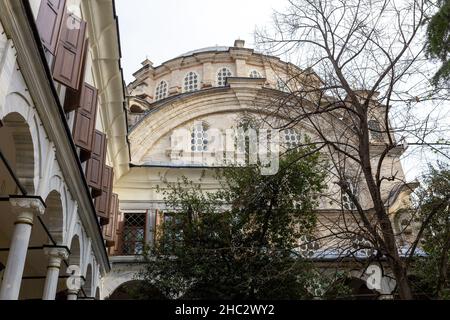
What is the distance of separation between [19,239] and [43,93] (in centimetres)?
225

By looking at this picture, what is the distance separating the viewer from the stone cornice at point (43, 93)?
5866mm

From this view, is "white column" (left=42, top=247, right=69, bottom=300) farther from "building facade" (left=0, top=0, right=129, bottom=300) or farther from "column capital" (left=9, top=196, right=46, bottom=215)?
"column capital" (left=9, top=196, right=46, bottom=215)

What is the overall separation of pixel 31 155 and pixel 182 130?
13879 millimetres

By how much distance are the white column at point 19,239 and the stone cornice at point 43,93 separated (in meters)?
1.29

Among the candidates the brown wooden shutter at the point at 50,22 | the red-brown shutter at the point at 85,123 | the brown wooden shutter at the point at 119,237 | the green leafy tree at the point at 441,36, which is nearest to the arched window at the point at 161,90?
the brown wooden shutter at the point at 119,237

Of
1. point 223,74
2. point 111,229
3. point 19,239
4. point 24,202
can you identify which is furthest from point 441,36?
point 223,74

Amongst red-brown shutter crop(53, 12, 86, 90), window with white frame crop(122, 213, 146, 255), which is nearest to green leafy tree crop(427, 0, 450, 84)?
red-brown shutter crop(53, 12, 86, 90)

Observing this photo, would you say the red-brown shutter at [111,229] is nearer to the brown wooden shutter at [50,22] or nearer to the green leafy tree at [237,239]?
the green leafy tree at [237,239]

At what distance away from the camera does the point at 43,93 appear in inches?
286

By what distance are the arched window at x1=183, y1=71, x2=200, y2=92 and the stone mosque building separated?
3.48 metres

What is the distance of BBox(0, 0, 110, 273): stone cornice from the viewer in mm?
5866
